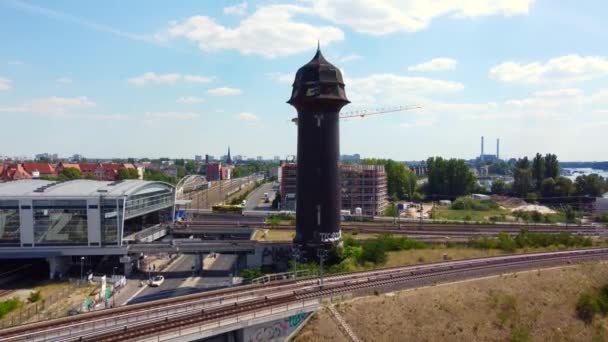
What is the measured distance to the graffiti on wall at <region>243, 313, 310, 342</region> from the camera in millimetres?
28491

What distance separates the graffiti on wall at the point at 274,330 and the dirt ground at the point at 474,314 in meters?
0.76

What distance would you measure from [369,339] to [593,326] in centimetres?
1988

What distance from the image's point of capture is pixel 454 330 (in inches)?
1281

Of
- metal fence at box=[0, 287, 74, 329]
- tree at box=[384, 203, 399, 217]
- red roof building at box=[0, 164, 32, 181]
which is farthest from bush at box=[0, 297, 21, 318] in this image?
red roof building at box=[0, 164, 32, 181]

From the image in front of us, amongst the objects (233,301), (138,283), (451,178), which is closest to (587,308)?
(233,301)

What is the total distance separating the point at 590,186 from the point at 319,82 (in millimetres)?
104394

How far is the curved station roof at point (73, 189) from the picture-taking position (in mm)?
57438

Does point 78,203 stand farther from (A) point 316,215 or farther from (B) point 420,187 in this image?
(B) point 420,187

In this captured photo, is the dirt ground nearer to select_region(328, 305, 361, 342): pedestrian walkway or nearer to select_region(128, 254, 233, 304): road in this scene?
select_region(328, 305, 361, 342): pedestrian walkway

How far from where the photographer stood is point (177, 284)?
171 feet

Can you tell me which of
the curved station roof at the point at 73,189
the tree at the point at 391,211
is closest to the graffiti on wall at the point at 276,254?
the curved station roof at the point at 73,189

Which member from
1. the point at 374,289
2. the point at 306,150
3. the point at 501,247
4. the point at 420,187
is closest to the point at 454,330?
the point at 374,289

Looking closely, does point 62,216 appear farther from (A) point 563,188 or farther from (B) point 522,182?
(B) point 522,182

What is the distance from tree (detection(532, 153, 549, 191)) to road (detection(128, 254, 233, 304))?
116 metres
